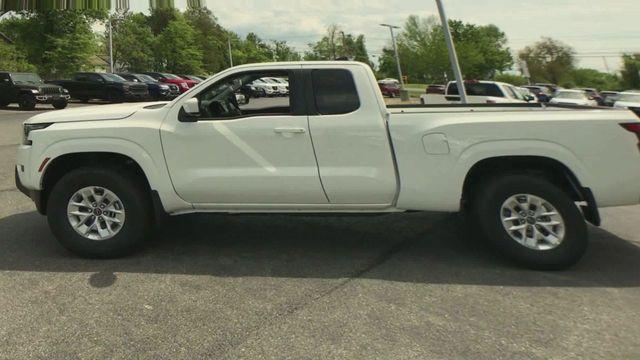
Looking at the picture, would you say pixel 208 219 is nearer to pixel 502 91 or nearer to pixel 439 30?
pixel 502 91

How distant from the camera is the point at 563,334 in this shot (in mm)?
3406

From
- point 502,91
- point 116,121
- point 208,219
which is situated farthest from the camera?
point 502,91

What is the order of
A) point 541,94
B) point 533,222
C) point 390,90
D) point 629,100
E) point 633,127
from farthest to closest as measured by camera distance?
point 390,90, point 541,94, point 629,100, point 533,222, point 633,127

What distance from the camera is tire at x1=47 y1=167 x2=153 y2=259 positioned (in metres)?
4.73

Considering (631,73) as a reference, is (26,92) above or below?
below

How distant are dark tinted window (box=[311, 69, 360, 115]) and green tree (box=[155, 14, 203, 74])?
56.2 m

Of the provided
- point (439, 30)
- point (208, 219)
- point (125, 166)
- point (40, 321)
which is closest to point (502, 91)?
point (208, 219)

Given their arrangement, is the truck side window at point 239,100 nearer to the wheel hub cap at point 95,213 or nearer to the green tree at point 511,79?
the wheel hub cap at point 95,213

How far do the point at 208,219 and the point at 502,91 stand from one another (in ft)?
53.5

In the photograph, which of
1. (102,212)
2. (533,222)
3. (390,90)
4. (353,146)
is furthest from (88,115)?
(390,90)

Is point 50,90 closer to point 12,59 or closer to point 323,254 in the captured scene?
point 12,59

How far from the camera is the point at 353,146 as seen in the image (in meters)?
4.53

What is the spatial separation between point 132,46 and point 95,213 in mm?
52677

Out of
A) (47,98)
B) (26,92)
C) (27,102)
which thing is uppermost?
(26,92)
